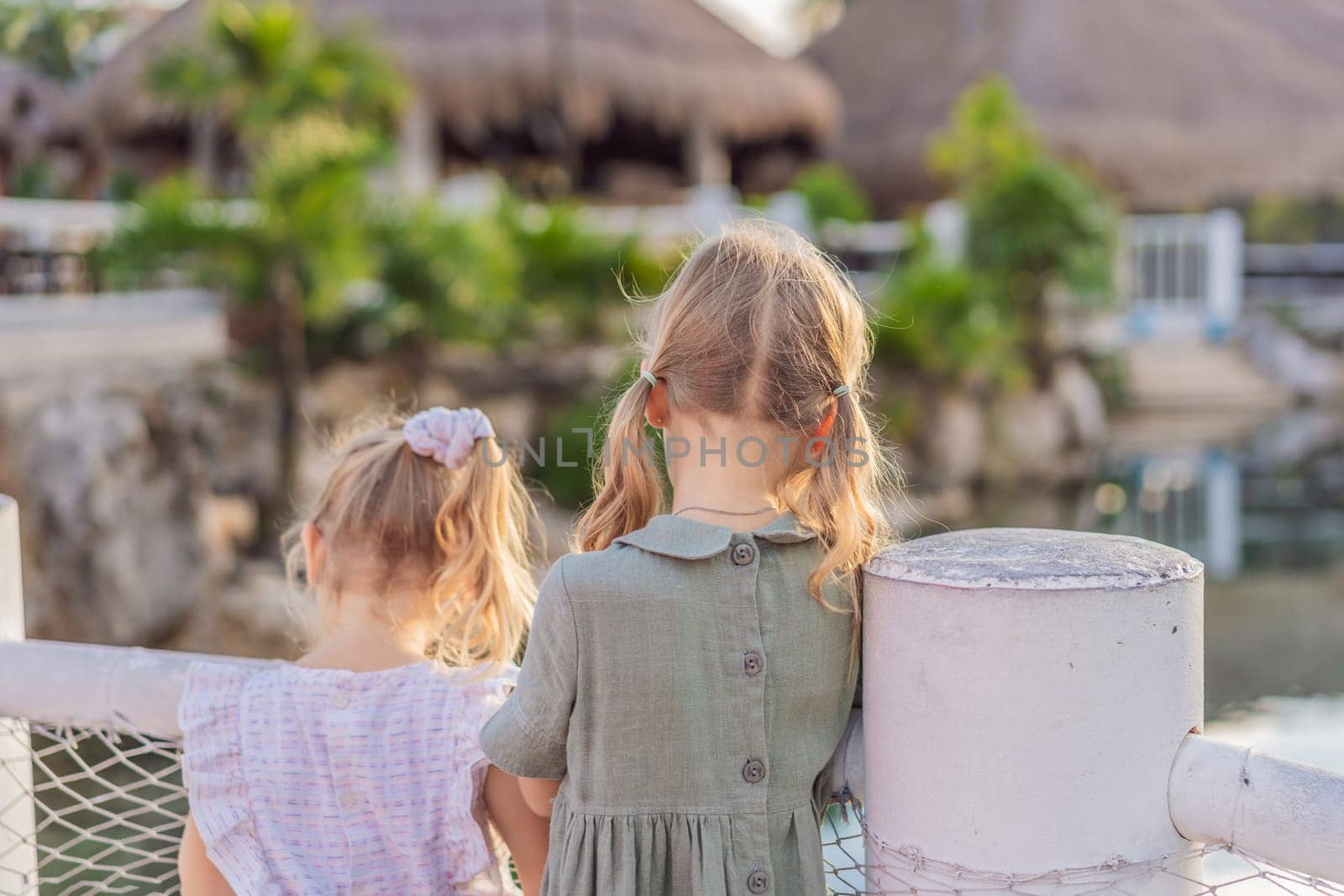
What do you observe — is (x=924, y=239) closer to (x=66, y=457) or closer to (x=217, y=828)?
(x=66, y=457)

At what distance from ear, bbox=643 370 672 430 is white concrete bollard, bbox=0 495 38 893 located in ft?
2.97

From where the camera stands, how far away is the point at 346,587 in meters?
1.63

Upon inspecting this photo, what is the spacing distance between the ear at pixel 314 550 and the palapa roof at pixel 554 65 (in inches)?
360

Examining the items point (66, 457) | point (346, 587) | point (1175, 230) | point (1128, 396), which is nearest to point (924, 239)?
point (1128, 396)

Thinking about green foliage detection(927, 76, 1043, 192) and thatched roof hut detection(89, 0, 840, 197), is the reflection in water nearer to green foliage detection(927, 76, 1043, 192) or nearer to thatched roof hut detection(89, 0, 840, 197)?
green foliage detection(927, 76, 1043, 192)

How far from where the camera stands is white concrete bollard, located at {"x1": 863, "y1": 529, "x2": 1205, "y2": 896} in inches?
44.4

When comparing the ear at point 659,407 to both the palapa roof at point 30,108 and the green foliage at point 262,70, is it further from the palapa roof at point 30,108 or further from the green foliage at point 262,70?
the green foliage at point 262,70

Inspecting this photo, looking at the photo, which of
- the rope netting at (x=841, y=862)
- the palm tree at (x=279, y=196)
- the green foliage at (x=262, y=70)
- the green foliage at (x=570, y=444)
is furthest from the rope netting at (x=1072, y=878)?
the green foliage at (x=262, y=70)

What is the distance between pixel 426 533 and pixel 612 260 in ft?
23.0

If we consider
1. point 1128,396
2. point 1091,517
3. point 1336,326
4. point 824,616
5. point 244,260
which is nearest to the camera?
point 824,616

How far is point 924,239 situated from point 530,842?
31.3ft

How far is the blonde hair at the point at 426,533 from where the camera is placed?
162 centimetres

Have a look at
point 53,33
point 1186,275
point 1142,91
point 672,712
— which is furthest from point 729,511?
point 1142,91

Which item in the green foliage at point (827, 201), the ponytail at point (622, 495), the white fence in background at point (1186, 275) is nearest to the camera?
the ponytail at point (622, 495)
